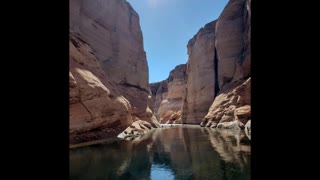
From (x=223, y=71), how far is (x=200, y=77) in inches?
407

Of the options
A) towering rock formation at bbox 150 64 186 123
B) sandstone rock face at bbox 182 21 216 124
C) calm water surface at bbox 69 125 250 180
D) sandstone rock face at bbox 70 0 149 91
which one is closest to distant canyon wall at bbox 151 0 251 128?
sandstone rock face at bbox 182 21 216 124

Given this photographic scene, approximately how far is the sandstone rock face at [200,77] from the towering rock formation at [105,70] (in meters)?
19.5

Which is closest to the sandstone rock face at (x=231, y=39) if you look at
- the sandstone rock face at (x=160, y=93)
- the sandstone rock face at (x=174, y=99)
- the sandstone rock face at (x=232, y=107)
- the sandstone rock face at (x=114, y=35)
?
the sandstone rock face at (x=232, y=107)

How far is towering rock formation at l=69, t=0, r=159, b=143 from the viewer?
18.7 metres

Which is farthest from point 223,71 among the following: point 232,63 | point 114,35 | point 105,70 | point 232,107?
point 105,70

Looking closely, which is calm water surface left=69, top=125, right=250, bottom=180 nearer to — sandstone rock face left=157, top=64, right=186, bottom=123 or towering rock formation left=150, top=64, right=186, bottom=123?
towering rock formation left=150, top=64, right=186, bottom=123

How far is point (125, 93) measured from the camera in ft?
107

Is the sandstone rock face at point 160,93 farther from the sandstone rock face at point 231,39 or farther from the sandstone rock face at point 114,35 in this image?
the sandstone rock face at point 114,35

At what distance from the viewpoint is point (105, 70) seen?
29750mm

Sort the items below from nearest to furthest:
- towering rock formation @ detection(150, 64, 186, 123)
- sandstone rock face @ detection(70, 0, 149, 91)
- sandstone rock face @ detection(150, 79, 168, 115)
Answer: sandstone rock face @ detection(70, 0, 149, 91) < towering rock formation @ detection(150, 64, 186, 123) < sandstone rock face @ detection(150, 79, 168, 115)

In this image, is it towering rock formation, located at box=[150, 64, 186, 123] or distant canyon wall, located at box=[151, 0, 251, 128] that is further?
towering rock formation, located at box=[150, 64, 186, 123]
